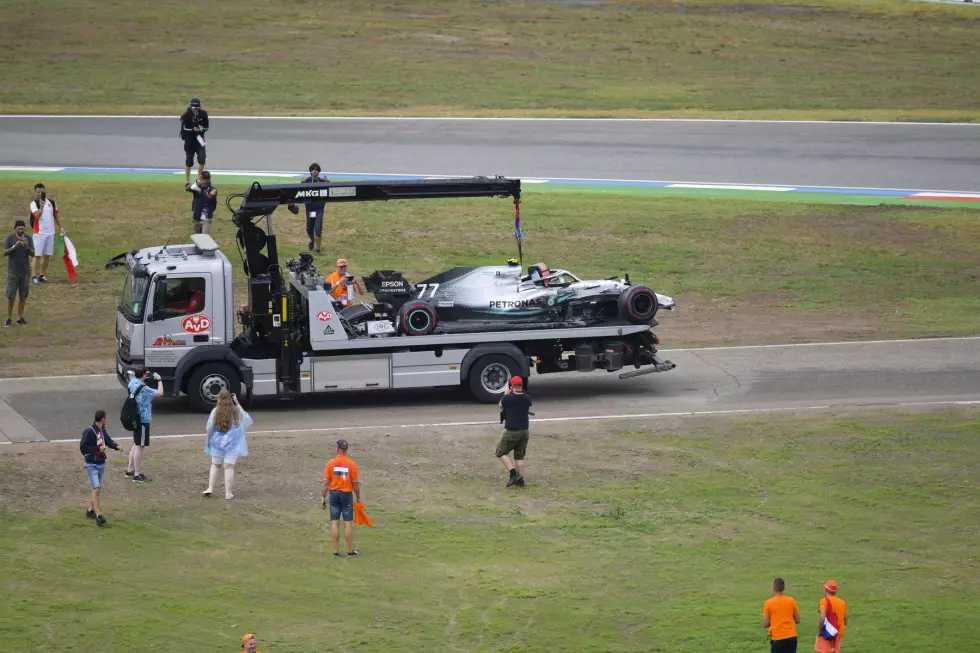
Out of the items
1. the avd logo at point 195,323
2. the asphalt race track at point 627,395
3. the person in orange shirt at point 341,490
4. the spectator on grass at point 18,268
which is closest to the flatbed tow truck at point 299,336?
the avd logo at point 195,323

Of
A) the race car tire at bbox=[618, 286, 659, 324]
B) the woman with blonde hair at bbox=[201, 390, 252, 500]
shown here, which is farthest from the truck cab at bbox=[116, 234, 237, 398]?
the race car tire at bbox=[618, 286, 659, 324]

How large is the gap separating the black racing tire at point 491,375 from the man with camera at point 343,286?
2.47 meters

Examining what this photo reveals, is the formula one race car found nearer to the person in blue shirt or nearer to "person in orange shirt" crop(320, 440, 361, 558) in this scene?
the person in blue shirt

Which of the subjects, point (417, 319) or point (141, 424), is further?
point (417, 319)

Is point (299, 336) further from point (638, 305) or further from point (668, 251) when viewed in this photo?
point (668, 251)

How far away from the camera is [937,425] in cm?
2141

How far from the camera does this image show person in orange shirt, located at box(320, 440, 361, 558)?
53.4 feet

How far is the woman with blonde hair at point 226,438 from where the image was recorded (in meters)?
18.1

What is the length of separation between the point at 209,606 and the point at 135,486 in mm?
4140

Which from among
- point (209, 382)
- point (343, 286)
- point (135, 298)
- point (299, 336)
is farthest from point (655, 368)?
point (135, 298)

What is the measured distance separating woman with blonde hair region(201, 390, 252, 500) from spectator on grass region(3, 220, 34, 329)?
955cm

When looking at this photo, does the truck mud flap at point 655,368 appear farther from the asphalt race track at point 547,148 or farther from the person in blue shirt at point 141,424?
the asphalt race track at point 547,148

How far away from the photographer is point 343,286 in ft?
76.2

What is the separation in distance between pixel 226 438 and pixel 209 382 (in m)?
3.84
